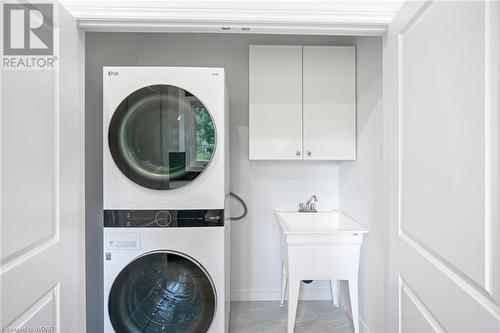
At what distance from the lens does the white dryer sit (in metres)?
1.67

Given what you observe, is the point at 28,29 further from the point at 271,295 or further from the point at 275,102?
the point at 271,295

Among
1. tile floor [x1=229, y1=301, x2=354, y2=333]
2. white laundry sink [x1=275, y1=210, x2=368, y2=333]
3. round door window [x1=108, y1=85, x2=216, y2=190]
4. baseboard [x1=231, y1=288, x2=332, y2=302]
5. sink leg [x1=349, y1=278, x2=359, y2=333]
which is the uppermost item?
round door window [x1=108, y1=85, x2=216, y2=190]

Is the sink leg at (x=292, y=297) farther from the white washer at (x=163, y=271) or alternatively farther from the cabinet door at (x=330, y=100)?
the cabinet door at (x=330, y=100)

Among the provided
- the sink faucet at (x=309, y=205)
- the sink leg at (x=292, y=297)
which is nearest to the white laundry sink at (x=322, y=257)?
the sink leg at (x=292, y=297)

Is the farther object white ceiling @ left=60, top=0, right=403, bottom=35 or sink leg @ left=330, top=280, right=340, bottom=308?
sink leg @ left=330, top=280, right=340, bottom=308

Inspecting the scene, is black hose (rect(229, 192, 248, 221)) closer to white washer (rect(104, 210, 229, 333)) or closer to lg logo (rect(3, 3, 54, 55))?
white washer (rect(104, 210, 229, 333))

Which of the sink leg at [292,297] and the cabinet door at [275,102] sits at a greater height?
the cabinet door at [275,102]

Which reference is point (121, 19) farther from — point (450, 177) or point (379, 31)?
point (450, 177)

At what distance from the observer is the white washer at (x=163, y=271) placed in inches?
66.1

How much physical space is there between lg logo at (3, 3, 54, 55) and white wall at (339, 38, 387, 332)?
1.74 metres

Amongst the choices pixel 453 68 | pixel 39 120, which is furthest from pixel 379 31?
pixel 39 120

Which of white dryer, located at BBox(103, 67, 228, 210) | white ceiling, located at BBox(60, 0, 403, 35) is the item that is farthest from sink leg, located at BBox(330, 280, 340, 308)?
white ceiling, located at BBox(60, 0, 403, 35)

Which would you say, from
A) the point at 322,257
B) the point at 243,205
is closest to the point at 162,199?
the point at 243,205

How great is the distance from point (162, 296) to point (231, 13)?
61.8 inches
